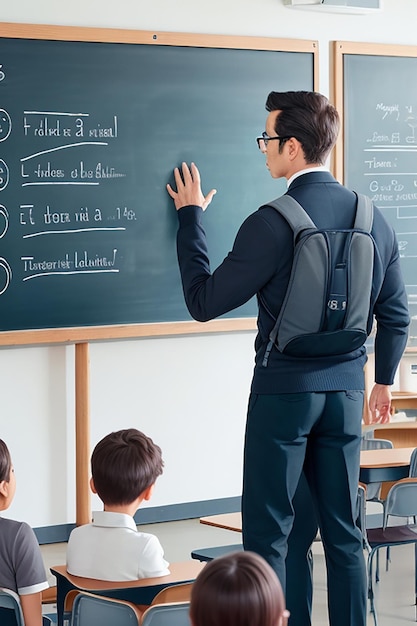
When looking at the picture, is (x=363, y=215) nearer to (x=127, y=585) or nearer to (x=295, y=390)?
(x=295, y=390)

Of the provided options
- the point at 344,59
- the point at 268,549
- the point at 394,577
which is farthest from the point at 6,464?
the point at 344,59

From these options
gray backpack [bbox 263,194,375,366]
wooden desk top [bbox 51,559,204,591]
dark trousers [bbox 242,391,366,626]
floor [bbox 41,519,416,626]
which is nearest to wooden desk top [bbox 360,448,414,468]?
floor [bbox 41,519,416,626]

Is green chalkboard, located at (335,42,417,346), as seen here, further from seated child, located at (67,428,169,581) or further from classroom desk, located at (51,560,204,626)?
classroom desk, located at (51,560,204,626)

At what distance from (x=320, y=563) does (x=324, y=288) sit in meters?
2.03

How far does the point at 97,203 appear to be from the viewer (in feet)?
16.8

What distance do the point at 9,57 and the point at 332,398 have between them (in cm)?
259

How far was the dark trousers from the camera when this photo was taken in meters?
3.05

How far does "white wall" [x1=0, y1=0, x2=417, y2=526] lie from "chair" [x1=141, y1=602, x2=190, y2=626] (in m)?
2.85

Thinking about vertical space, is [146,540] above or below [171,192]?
below

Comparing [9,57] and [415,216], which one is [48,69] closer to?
[9,57]

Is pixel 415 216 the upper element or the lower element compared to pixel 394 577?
upper

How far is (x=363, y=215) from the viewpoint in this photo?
311 cm

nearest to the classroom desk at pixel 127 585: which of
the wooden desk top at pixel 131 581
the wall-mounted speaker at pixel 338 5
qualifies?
the wooden desk top at pixel 131 581

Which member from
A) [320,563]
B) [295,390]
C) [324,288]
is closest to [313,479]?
[295,390]
